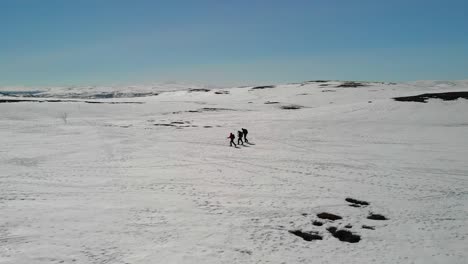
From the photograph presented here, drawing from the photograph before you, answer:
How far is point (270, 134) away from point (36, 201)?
2887cm

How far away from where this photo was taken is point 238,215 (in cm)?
1529

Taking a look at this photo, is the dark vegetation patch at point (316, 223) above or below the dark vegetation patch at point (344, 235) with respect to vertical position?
above

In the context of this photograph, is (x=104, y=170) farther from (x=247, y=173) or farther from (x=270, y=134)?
(x=270, y=134)

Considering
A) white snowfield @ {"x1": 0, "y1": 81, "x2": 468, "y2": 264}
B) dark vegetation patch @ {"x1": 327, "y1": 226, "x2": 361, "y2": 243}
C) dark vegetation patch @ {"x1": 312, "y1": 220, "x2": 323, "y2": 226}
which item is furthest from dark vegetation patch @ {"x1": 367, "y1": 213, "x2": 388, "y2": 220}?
dark vegetation patch @ {"x1": 312, "y1": 220, "x2": 323, "y2": 226}

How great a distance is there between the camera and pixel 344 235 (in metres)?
13.7

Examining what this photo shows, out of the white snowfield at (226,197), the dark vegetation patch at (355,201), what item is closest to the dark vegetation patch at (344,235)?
the white snowfield at (226,197)

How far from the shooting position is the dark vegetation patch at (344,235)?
13.3m

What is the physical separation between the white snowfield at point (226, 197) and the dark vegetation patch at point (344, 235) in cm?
25

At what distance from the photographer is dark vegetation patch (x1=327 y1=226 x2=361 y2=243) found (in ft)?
43.6

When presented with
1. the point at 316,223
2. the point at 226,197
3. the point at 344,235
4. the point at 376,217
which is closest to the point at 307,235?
the point at 316,223

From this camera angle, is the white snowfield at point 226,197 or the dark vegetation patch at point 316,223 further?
the dark vegetation patch at point 316,223

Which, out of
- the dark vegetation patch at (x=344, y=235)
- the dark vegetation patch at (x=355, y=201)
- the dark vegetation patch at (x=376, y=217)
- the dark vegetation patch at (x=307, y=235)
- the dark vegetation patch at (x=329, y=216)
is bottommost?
the dark vegetation patch at (x=344, y=235)

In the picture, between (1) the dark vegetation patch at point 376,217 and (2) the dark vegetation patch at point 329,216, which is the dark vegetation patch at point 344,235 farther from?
(1) the dark vegetation patch at point 376,217

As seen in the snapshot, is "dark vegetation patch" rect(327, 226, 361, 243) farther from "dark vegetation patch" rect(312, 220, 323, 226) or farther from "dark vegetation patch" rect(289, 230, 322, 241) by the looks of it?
"dark vegetation patch" rect(289, 230, 322, 241)
